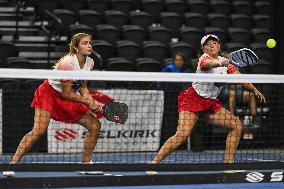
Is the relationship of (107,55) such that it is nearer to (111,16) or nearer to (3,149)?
(111,16)

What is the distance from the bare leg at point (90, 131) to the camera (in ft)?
27.1

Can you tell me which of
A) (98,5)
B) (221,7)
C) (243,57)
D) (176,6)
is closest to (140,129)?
(98,5)

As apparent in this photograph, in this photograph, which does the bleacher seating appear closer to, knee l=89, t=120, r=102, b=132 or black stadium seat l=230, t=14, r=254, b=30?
black stadium seat l=230, t=14, r=254, b=30

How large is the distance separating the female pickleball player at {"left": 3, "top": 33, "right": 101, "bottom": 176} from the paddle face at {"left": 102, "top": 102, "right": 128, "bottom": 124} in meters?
0.38

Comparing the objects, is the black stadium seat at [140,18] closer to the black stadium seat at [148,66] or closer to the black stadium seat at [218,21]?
the black stadium seat at [218,21]

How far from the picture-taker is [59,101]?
8.26m

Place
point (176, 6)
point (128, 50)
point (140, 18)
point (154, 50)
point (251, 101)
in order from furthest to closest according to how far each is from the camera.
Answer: point (176, 6), point (140, 18), point (154, 50), point (128, 50), point (251, 101)

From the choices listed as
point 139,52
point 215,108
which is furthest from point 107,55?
point 215,108

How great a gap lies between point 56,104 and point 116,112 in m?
1.04

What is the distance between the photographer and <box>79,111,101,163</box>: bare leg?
27.1 feet

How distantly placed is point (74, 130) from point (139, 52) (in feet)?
10.9

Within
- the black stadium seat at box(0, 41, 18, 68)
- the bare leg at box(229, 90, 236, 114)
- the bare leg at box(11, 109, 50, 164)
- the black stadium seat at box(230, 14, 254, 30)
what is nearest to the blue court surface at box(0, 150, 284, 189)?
the bare leg at box(11, 109, 50, 164)

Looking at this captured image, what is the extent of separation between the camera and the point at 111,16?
16.1m

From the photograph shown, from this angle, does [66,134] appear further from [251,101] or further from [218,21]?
[218,21]
